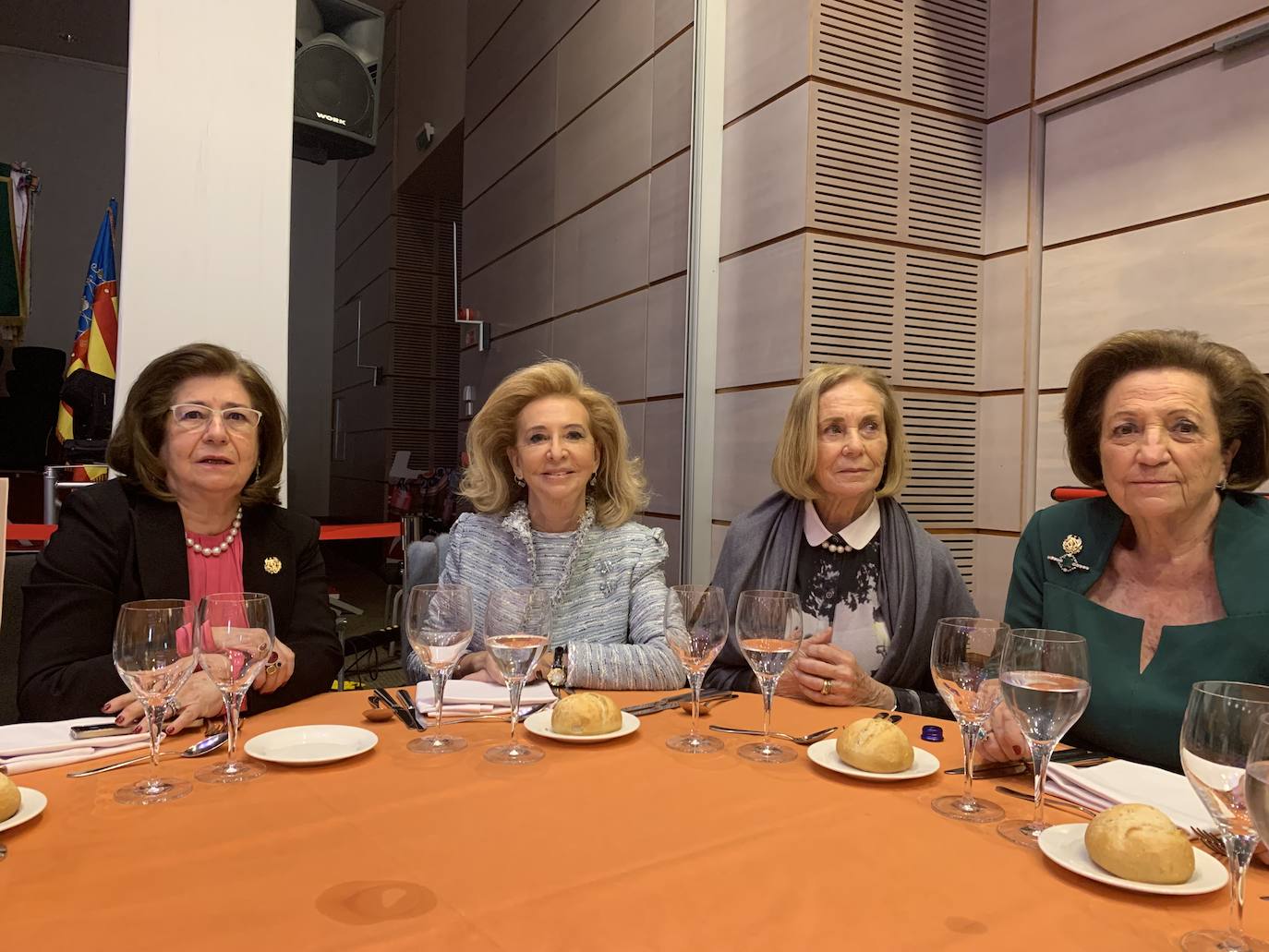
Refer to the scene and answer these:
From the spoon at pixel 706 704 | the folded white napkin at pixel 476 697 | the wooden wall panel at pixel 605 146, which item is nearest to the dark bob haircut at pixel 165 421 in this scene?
the folded white napkin at pixel 476 697

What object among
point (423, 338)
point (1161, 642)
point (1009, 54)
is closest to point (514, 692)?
point (1161, 642)

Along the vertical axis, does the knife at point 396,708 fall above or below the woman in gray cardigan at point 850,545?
below

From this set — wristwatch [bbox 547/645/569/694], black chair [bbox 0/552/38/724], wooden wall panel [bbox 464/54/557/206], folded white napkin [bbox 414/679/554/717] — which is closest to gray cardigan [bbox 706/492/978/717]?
wristwatch [bbox 547/645/569/694]

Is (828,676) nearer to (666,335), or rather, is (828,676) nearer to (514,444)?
(514,444)

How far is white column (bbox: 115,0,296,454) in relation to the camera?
2377 mm

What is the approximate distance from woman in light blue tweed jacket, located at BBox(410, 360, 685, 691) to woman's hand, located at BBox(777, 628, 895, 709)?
1.31 feet

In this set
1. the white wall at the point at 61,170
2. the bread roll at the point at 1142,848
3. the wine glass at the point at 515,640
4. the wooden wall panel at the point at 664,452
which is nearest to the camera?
the bread roll at the point at 1142,848

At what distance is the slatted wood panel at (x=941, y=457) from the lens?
3611mm

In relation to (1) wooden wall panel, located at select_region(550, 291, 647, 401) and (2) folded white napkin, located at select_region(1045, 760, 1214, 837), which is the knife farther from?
(1) wooden wall panel, located at select_region(550, 291, 647, 401)

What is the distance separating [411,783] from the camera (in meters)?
1.08

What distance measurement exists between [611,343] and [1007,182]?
2.03 m

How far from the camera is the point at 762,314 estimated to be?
3570 millimetres

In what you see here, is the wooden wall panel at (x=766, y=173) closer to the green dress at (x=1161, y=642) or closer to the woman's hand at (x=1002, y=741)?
the green dress at (x=1161, y=642)

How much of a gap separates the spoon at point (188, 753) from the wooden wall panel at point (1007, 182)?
3.49 meters
